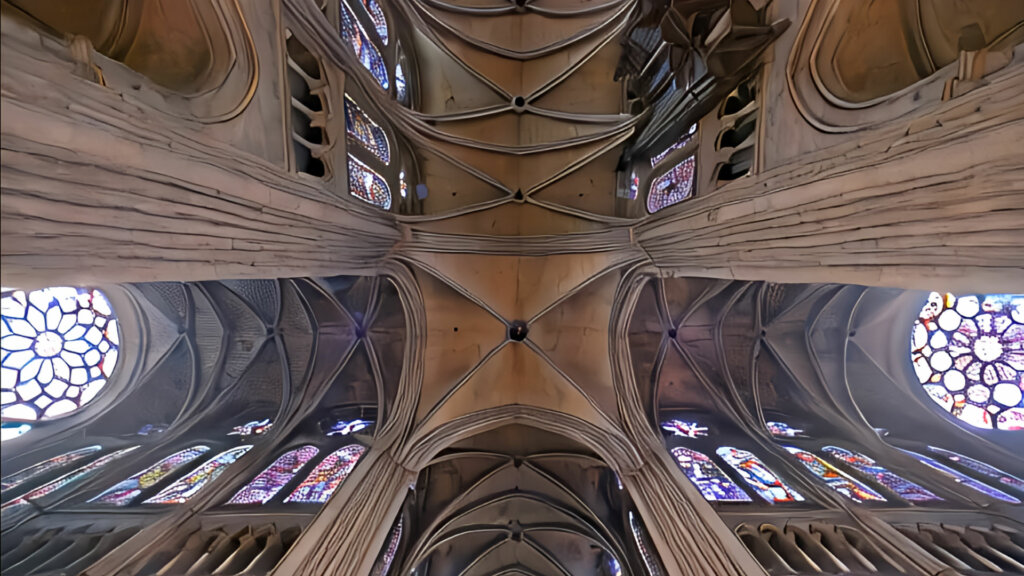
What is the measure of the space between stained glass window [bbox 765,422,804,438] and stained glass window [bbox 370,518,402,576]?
27.0ft

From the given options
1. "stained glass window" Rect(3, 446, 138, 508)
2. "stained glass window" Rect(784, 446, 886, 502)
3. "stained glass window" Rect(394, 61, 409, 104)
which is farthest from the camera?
"stained glass window" Rect(394, 61, 409, 104)

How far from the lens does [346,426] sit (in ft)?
32.2

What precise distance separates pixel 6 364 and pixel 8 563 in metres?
3.30

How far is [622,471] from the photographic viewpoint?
8.09 metres

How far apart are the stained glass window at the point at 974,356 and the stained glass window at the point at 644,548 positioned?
6.41 meters

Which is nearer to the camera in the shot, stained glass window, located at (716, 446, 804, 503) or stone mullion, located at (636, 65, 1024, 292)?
stone mullion, located at (636, 65, 1024, 292)

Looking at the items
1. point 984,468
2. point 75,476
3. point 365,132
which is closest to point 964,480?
point 984,468

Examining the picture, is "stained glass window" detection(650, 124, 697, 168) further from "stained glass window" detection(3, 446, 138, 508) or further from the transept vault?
"stained glass window" detection(3, 446, 138, 508)

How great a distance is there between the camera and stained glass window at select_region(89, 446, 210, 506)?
604cm

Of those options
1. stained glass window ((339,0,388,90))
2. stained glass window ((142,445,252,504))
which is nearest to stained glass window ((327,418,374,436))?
stained glass window ((142,445,252,504))

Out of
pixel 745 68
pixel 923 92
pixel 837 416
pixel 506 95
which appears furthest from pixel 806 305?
pixel 506 95

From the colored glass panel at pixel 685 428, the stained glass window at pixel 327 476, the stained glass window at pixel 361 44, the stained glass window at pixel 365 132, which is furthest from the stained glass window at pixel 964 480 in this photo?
the stained glass window at pixel 361 44

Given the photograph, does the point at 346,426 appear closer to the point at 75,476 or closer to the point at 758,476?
the point at 75,476

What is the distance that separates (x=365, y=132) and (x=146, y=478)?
7.03 metres
